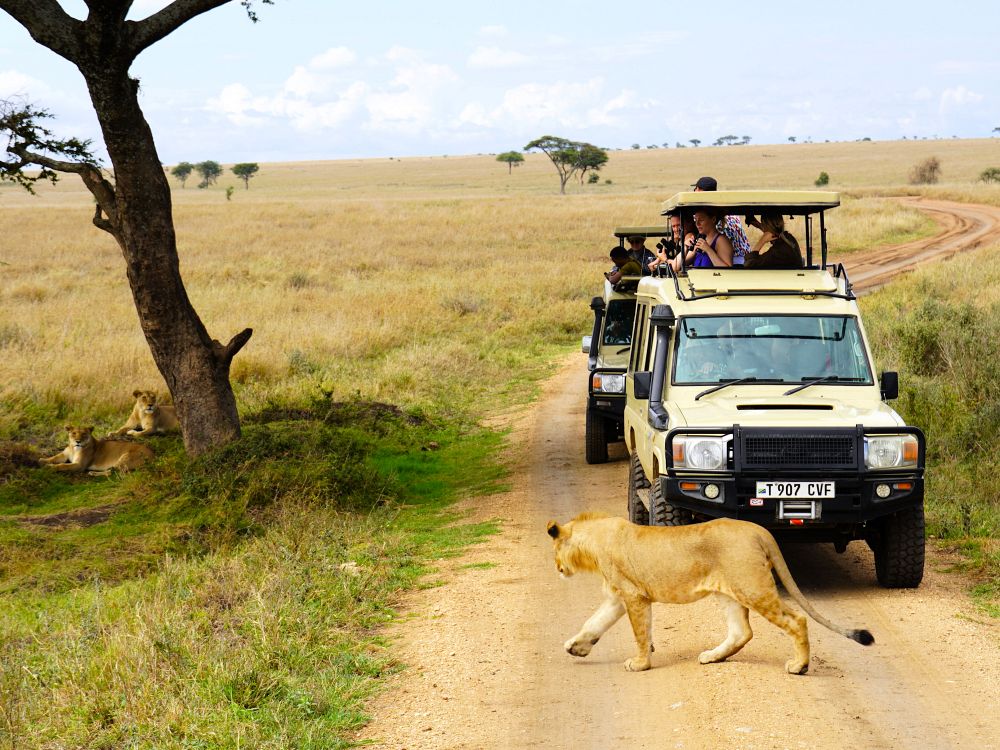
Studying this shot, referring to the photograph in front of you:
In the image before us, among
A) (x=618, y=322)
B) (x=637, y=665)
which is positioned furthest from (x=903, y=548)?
(x=618, y=322)

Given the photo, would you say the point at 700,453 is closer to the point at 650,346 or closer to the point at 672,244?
the point at 650,346

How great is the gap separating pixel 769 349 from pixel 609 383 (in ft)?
11.3

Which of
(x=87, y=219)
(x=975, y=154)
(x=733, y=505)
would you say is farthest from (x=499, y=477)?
(x=975, y=154)

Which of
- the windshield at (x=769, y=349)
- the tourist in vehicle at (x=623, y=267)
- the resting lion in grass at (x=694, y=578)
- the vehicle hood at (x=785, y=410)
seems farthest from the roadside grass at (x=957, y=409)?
the tourist in vehicle at (x=623, y=267)

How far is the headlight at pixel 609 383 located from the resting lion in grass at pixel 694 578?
16.8 feet

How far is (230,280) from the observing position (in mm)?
26406

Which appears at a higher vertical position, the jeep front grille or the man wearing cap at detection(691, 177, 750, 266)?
the man wearing cap at detection(691, 177, 750, 266)

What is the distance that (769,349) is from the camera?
291 inches

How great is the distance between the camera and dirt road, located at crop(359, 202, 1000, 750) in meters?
4.72

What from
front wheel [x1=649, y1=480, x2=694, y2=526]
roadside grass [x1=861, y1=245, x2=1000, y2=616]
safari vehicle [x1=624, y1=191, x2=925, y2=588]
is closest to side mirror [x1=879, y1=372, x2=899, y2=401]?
safari vehicle [x1=624, y1=191, x2=925, y2=588]

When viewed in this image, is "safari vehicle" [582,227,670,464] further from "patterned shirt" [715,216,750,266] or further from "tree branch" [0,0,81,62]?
"tree branch" [0,0,81,62]

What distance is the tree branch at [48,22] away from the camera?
973cm

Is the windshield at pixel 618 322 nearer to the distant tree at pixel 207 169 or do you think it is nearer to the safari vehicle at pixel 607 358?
the safari vehicle at pixel 607 358

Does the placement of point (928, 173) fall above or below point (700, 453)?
above
